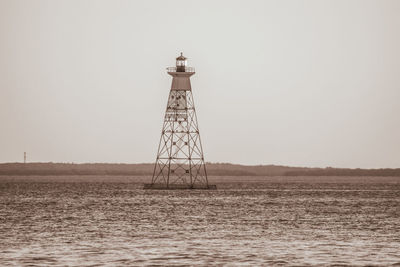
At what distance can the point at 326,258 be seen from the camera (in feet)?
115

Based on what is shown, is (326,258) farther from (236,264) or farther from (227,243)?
(227,243)

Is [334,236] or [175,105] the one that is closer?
[334,236]

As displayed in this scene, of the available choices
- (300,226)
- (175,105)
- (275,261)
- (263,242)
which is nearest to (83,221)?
(300,226)

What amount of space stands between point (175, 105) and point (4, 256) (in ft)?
214

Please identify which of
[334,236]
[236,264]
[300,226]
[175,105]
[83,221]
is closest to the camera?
[236,264]

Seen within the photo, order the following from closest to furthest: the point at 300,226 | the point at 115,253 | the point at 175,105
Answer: the point at 115,253, the point at 300,226, the point at 175,105

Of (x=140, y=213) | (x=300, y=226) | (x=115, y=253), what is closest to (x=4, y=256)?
(x=115, y=253)

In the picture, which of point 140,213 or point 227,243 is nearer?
point 227,243

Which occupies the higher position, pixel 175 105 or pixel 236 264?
pixel 175 105

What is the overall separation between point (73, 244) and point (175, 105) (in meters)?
60.1

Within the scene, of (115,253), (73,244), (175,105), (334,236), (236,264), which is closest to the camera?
(236,264)

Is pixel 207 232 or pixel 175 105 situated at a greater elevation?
pixel 175 105

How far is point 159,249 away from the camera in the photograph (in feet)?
125

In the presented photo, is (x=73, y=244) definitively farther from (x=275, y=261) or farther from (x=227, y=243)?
(x=275, y=261)
